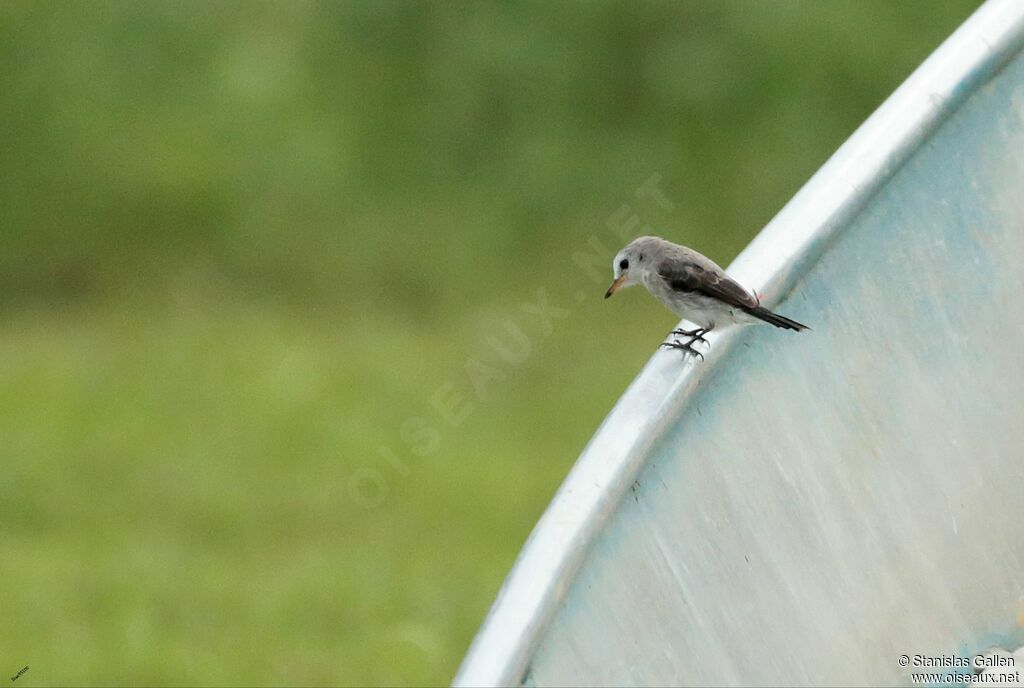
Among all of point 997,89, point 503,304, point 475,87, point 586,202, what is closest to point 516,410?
point 503,304

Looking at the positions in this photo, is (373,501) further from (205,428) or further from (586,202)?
(586,202)

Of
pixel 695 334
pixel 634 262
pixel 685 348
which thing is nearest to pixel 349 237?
pixel 634 262

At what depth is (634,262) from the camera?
3.12 meters

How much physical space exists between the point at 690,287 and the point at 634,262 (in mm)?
263

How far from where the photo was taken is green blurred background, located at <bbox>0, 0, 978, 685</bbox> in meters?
5.46

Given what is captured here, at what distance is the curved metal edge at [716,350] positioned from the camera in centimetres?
214

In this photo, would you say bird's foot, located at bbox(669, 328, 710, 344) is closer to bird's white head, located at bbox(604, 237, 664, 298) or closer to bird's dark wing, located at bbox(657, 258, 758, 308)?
bird's dark wing, located at bbox(657, 258, 758, 308)

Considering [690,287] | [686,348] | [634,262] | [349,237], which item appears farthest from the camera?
[349,237]

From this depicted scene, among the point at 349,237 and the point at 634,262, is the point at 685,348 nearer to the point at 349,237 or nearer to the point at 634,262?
the point at 634,262

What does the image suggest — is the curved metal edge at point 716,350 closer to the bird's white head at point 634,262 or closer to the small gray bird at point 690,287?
the small gray bird at point 690,287

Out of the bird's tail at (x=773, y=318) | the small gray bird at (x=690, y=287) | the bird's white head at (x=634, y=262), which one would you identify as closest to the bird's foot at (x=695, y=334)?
the small gray bird at (x=690, y=287)

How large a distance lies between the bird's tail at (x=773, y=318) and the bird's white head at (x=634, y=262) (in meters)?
0.50

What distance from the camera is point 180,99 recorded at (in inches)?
267

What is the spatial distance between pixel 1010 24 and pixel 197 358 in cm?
410
